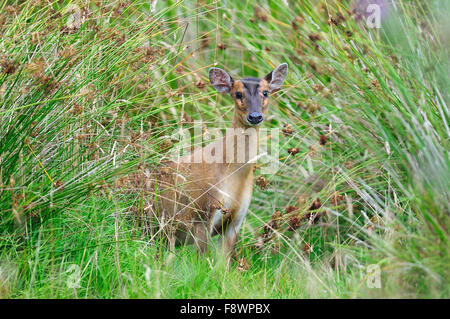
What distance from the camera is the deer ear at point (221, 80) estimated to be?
6.03m

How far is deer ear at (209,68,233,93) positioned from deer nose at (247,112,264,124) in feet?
1.84

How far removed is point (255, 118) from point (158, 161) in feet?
3.64

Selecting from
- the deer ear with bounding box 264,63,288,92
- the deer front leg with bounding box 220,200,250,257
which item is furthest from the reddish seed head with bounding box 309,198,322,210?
the deer ear with bounding box 264,63,288,92

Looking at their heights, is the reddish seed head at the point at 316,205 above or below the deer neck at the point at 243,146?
below

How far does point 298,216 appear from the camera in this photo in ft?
17.3

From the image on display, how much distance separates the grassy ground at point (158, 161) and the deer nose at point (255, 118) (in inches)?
19.8

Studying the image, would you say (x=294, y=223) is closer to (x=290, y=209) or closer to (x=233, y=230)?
(x=290, y=209)

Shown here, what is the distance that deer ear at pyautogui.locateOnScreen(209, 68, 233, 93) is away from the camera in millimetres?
6027

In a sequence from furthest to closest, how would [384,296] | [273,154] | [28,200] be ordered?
1. [273,154]
2. [28,200]
3. [384,296]

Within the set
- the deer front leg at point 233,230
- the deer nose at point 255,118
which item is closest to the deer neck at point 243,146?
the deer nose at point 255,118

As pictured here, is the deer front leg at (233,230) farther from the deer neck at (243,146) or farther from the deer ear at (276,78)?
the deer ear at (276,78)
